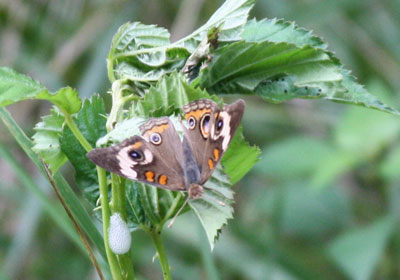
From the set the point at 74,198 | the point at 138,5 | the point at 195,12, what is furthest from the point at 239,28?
the point at 138,5

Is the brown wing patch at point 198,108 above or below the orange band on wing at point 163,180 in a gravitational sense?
above

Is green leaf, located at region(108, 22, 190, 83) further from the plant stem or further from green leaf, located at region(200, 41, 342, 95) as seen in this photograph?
the plant stem

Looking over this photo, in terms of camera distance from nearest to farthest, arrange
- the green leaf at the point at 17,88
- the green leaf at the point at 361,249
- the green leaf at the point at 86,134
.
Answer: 1. the green leaf at the point at 17,88
2. the green leaf at the point at 86,134
3. the green leaf at the point at 361,249

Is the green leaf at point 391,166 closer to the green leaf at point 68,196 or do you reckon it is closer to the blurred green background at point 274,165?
the blurred green background at point 274,165

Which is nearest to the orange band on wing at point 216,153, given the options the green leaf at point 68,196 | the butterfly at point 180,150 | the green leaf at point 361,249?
the butterfly at point 180,150

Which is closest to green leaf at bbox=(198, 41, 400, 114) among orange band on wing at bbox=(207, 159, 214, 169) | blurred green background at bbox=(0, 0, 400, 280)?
orange band on wing at bbox=(207, 159, 214, 169)

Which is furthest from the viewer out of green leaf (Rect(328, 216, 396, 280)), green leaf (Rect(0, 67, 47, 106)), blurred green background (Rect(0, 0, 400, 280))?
blurred green background (Rect(0, 0, 400, 280))

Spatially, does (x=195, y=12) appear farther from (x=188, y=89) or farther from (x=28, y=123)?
(x=188, y=89)
